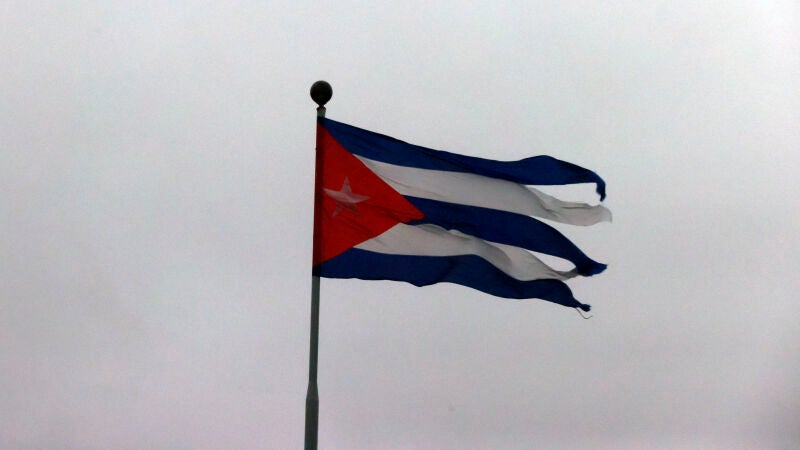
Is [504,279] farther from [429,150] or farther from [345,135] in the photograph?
[345,135]

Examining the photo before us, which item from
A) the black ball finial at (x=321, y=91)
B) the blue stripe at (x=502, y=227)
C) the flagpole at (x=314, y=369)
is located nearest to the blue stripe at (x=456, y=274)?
the blue stripe at (x=502, y=227)

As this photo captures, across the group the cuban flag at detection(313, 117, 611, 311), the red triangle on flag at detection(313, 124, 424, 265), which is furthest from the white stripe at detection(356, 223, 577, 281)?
the red triangle on flag at detection(313, 124, 424, 265)

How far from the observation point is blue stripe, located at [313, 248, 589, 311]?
2056cm

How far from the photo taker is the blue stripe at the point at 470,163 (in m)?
20.9

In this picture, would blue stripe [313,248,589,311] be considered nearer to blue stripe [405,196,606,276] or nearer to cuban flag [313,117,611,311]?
cuban flag [313,117,611,311]

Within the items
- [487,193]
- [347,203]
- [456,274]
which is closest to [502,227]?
[487,193]

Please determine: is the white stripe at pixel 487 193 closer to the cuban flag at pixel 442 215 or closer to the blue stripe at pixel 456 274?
the cuban flag at pixel 442 215

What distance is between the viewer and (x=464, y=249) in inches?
845

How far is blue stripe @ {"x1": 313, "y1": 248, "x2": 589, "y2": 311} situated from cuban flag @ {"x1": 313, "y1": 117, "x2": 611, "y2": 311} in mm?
20

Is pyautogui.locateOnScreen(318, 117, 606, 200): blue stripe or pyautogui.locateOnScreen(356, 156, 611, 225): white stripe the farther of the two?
pyautogui.locateOnScreen(356, 156, 611, 225): white stripe

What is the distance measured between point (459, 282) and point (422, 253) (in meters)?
0.94

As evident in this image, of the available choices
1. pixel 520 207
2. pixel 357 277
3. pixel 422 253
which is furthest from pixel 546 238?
pixel 357 277

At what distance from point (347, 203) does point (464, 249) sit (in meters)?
2.61

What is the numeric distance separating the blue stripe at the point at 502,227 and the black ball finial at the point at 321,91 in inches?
114
